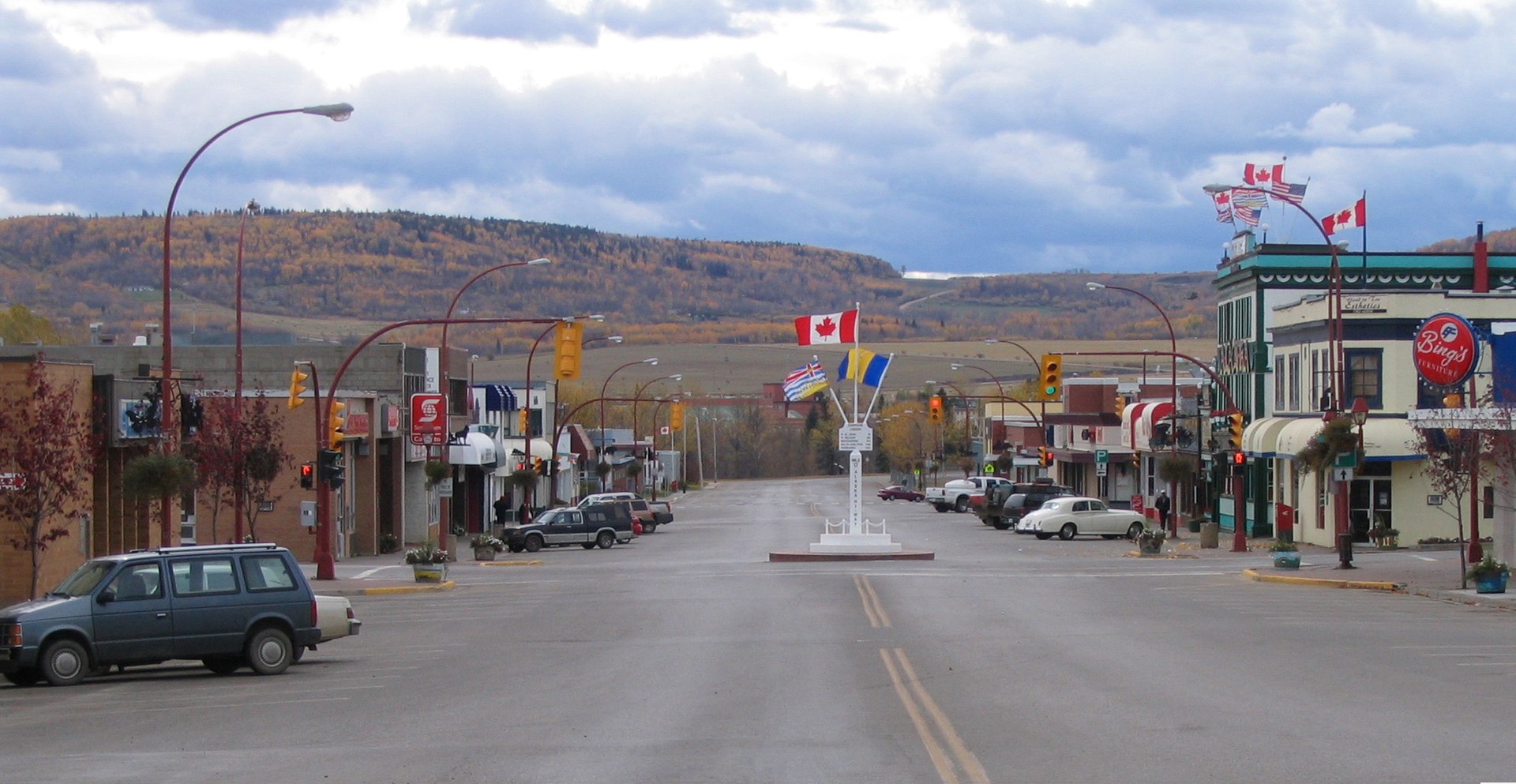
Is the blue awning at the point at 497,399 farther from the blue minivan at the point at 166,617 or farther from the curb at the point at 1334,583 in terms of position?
the blue minivan at the point at 166,617

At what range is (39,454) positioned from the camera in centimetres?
2500

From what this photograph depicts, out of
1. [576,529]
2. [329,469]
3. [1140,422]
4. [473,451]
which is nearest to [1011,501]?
[1140,422]

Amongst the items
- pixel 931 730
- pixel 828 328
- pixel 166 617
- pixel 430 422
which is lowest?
pixel 931 730

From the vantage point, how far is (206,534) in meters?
48.6

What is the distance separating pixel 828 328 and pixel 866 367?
9.90ft

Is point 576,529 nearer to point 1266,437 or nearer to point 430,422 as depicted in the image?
point 430,422

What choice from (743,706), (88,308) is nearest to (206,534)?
(743,706)

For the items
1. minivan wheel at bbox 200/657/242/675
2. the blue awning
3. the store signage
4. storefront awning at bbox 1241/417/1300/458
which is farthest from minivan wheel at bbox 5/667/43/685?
the blue awning

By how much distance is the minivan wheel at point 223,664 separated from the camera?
20391mm

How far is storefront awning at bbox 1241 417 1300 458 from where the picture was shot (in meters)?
55.0

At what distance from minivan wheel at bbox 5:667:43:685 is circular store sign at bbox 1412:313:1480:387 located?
2766cm

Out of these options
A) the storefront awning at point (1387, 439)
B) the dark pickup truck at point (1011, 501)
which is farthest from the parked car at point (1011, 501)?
the storefront awning at point (1387, 439)

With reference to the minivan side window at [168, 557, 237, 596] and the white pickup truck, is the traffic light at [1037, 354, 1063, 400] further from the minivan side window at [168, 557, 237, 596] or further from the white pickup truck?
the minivan side window at [168, 557, 237, 596]

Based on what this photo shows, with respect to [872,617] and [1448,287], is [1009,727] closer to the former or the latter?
[872,617]
